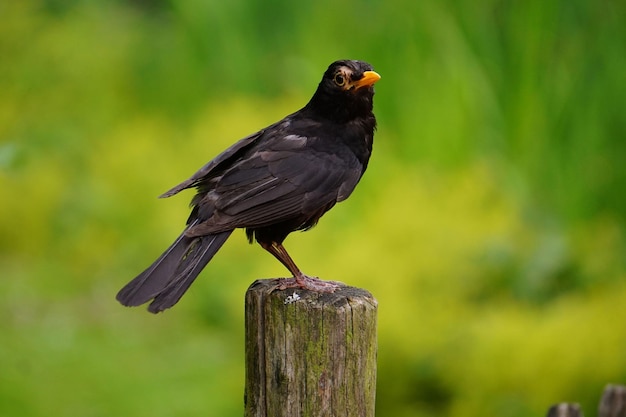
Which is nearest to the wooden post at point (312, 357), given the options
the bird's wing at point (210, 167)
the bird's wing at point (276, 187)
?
the bird's wing at point (276, 187)

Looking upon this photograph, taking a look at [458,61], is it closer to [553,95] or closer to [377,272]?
[553,95]

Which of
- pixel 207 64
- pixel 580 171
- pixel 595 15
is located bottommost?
pixel 580 171

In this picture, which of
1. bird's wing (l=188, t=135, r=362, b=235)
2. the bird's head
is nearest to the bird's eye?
the bird's head

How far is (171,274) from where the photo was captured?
296 centimetres

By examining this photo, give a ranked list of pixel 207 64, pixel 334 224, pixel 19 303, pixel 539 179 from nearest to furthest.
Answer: pixel 539 179, pixel 334 224, pixel 19 303, pixel 207 64

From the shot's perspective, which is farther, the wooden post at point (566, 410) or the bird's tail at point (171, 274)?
the wooden post at point (566, 410)

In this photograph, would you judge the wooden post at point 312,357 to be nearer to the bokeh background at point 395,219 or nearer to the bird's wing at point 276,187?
the bird's wing at point 276,187

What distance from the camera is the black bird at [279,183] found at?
299cm

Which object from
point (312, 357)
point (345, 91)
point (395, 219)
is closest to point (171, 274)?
point (312, 357)

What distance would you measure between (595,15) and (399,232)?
57.2 inches

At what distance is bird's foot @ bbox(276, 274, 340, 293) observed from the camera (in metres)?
2.93

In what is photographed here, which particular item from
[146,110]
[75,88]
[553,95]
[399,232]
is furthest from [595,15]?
[75,88]

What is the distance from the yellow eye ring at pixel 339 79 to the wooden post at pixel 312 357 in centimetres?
92

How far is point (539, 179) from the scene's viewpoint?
520 centimetres
